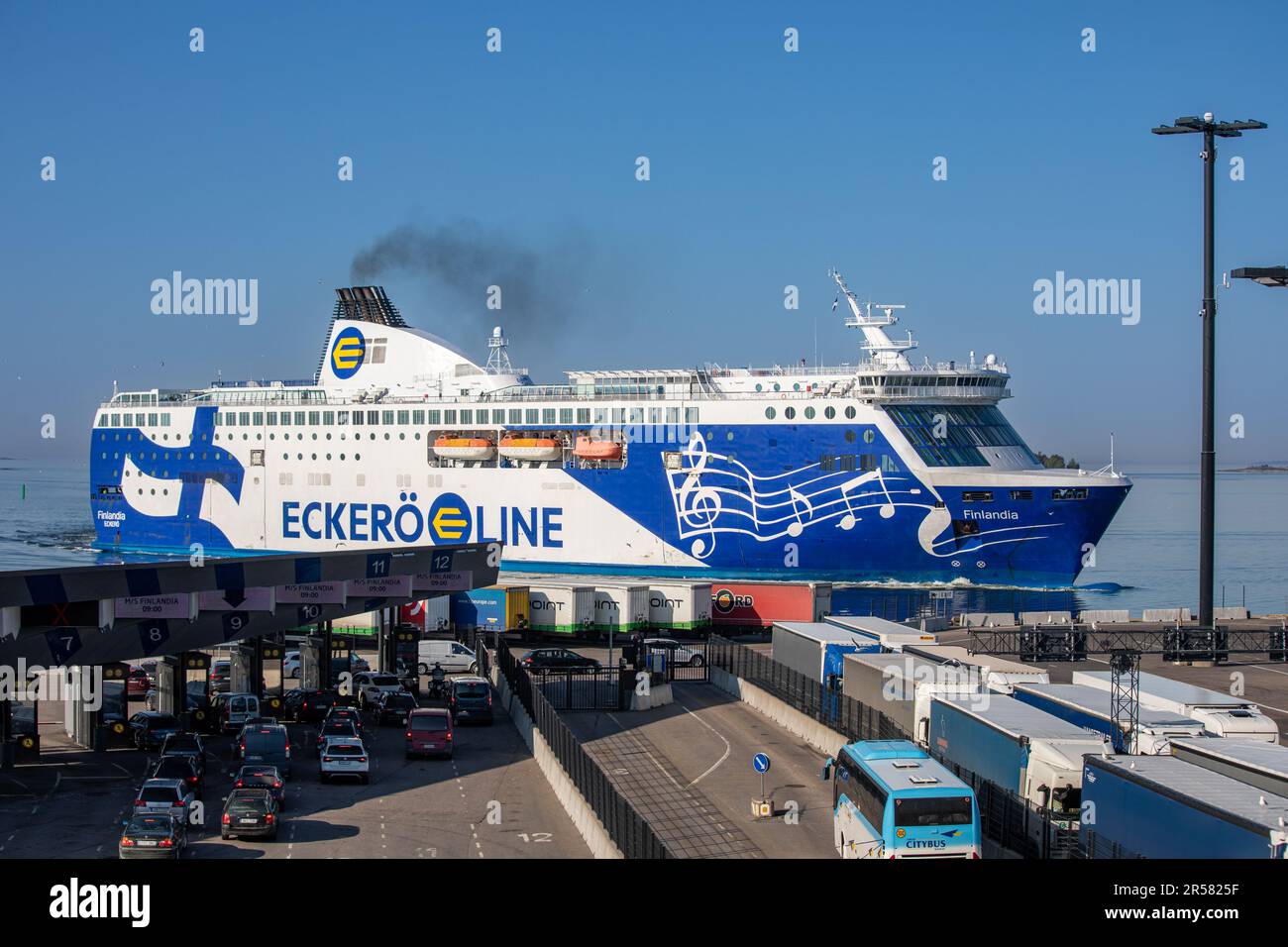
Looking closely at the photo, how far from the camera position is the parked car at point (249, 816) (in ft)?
62.2

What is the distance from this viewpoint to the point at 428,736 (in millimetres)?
26078

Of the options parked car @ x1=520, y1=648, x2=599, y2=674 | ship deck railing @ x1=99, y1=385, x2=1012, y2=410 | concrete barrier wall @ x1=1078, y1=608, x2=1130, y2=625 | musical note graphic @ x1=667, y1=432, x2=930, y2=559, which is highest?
ship deck railing @ x1=99, y1=385, x2=1012, y2=410

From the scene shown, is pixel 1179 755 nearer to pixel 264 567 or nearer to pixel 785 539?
pixel 264 567

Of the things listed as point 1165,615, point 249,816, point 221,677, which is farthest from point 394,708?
point 1165,615

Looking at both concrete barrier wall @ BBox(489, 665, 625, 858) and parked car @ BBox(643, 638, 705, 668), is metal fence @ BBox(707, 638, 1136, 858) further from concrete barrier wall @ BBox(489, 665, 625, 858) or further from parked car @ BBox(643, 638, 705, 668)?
concrete barrier wall @ BBox(489, 665, 625, 858)

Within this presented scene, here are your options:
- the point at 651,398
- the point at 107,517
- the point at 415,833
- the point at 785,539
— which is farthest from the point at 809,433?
the point at 107,517

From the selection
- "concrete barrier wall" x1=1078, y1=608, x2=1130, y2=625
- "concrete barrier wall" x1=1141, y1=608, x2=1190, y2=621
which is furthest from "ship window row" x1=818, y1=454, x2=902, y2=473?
"concrete barrier wall" x1=1141, y1=608, x2=1190, y2=621

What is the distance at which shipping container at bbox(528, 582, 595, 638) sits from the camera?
44.5 m

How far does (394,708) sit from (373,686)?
247 cm

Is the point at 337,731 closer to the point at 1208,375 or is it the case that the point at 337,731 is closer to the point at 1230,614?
the point at 1208,375

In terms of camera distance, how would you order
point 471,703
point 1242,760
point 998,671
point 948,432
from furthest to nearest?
point 948,432 < point 471,703 < point 998,671 < point 1242,760

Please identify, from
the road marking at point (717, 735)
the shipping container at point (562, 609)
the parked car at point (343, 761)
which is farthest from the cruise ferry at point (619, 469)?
the parked car at point (343, 761)

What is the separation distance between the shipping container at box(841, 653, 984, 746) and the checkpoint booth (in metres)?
12.0
